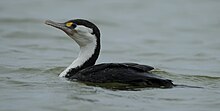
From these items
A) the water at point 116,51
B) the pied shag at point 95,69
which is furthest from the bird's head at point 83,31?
the water at point 116,51

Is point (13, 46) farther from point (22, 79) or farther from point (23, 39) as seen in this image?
point (22, 79)

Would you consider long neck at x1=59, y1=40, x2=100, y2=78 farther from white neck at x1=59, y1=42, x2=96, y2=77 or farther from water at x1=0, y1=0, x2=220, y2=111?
water at x1=0, y1=0, x2=220, y2=111

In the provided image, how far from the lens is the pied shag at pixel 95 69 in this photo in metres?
11.7

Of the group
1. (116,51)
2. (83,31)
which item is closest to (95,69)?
(83,31)

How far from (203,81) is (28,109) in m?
4.19

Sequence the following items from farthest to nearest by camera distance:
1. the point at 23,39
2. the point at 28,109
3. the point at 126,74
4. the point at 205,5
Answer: the point at 205,5 < the point at 23,39 < the point at 126,74 < the point at 28,109

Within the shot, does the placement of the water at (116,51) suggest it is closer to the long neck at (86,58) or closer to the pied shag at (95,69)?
the pied shag at (95,69)

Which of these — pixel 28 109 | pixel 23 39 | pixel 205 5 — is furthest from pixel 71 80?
pixel 205 5

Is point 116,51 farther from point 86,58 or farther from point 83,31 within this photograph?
point 83,31

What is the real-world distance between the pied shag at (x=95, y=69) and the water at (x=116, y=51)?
178 millimetres

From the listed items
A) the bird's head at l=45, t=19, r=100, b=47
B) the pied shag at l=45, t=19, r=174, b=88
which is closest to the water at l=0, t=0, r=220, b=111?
the pied shag at l=45, t=19, r=174, b=88

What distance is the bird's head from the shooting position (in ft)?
42.0

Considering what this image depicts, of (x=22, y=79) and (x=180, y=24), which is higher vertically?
(x=180, y=24)

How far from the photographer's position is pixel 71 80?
12.6m
